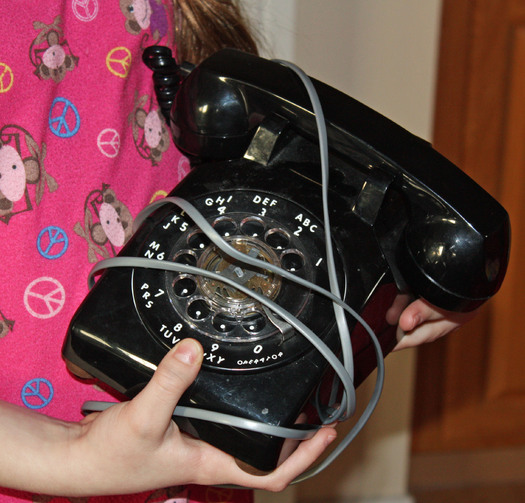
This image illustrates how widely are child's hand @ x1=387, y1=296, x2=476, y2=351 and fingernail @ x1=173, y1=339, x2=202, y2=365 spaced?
0.18 m

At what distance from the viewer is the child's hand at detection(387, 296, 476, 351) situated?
556 mm

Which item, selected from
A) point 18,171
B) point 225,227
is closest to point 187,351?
point 225,227

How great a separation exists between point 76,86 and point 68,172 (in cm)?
8

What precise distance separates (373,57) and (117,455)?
0.93 m

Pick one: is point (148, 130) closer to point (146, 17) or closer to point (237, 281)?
point (146, 17)

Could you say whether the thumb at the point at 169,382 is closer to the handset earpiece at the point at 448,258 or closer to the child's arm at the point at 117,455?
the child's arm at the point at 117,455

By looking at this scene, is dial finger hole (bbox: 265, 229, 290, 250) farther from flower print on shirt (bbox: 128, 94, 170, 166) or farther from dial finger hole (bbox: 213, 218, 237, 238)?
flower print on shirt (bbox: 128, 94, 170, 166)

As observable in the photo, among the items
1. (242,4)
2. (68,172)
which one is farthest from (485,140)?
(68,172)

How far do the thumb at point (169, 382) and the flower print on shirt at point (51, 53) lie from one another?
0.29 meters

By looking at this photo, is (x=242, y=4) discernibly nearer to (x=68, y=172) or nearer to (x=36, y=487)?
(x=68, y=172)

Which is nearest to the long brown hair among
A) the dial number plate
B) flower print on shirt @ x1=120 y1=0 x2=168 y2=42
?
flower print on shirt @ x1=120 y1=0 x2=168 y2=42

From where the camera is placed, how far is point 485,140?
1.46 meters

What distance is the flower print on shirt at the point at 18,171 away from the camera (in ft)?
1.74

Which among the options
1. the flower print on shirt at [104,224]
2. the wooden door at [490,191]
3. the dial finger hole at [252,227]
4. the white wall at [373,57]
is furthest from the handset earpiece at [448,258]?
the wooden door at [490,191]
